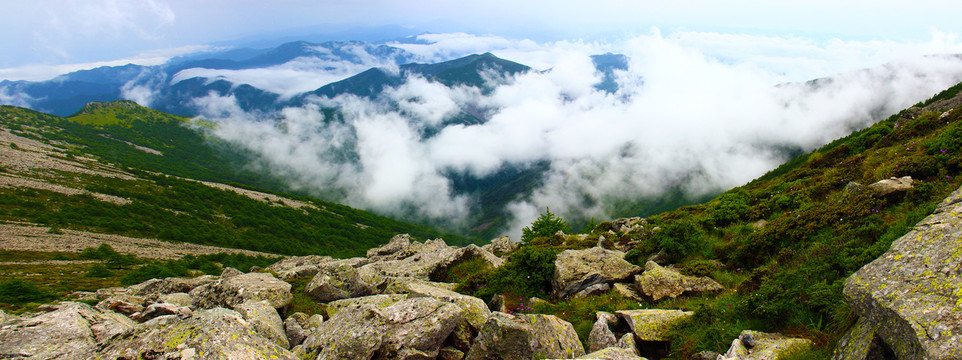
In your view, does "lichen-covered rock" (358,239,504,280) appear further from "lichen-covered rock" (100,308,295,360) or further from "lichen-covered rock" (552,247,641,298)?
"lichen-covered rock" (100,308,295,360)

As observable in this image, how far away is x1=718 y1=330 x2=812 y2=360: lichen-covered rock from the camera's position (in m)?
7.22

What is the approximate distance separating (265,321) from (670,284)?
14.6 meters

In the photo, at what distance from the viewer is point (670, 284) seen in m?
13.4

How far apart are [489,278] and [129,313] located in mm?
15774

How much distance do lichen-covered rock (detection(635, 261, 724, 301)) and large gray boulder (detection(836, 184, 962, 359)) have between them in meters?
6.41

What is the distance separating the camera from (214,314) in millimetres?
10312

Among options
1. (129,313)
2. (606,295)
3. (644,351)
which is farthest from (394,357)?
(129,313)

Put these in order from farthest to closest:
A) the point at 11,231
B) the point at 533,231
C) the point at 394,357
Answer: the point at 11,231 → the point at 533,231 → the point at 394,357

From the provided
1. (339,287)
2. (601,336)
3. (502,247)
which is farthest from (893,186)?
(502,247)

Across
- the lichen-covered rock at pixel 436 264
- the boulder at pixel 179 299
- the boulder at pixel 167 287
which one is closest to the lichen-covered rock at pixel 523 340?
the lichen-covered rock at pixel 436 264

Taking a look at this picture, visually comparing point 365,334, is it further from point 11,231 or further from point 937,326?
→ point 11,231

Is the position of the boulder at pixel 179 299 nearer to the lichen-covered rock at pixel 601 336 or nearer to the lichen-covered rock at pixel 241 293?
the lichen-covered rock at pixel 241 293

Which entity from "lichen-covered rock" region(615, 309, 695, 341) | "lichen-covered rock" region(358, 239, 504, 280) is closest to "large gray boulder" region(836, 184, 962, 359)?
"lichen-covered rock" region(615, 309, 695, 341)

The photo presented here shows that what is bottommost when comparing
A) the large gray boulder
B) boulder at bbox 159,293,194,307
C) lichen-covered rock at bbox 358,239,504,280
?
lichen-covered rock at bbox 358,239,504,280
